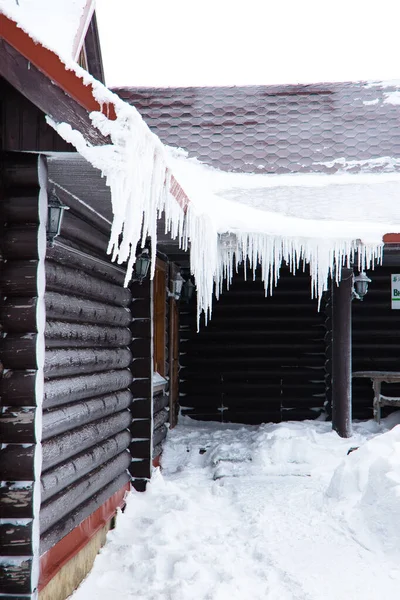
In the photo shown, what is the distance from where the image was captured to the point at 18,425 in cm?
328

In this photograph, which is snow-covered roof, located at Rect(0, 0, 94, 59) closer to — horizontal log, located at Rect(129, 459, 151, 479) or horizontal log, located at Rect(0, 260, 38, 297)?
horizontal log, located at Rect(0, 260, 38, 297)

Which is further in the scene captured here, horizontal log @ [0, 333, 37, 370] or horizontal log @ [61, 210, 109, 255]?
horizontal log @ [61, 210, 109, 255]

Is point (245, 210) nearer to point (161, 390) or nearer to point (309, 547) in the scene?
point (161, 390)

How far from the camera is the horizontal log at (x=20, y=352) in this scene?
3301 mm

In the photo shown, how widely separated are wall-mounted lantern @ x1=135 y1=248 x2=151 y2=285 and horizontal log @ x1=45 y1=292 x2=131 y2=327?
373 millimetres

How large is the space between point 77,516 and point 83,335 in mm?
1243

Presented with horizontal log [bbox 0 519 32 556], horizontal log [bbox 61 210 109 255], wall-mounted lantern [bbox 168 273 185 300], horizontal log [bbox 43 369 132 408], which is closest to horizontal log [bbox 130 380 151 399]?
horizontal log [bbox 43 369 132 408]

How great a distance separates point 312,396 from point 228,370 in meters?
1.36

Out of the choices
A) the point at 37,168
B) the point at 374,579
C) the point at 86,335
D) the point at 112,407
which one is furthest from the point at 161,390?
the point at 37,168

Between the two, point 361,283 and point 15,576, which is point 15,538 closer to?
point 15,576

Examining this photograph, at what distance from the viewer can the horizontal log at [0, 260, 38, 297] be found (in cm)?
331

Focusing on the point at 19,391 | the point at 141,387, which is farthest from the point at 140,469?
the point at 19,391

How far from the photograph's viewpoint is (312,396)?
9688 mm

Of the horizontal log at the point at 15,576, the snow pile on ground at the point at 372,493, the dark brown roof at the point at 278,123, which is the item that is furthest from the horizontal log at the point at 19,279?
the dark brown roof at the point at 278,123
